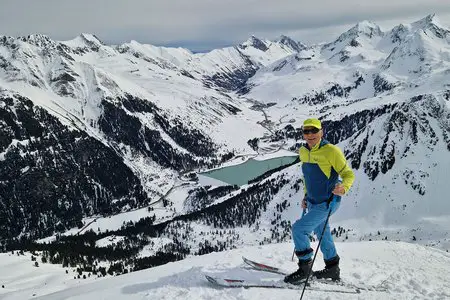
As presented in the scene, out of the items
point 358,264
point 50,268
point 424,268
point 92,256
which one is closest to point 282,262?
point 358,264

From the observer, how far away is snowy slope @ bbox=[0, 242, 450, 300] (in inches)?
581

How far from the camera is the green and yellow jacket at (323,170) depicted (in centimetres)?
1410

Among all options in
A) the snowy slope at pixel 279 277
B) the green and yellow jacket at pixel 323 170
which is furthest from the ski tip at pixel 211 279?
the green and yellow jacket at pixel 323 170

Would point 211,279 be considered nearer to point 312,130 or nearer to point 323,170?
point 323,170

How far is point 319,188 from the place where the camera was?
48.4ft

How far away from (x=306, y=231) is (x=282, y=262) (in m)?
4.43

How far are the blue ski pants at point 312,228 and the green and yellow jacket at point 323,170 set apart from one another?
330 millimetres

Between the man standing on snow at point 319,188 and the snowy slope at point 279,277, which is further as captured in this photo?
the snowy slope at point 279,277

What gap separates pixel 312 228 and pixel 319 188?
152 centimetres

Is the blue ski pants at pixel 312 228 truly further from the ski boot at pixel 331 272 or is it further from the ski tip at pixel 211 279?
the ski tip at pixel 211 279

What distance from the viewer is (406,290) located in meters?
15.0

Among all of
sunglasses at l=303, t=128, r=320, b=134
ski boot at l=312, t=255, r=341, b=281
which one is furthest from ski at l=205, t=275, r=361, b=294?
sunglasses at l=303, t=128, r=320, b=134

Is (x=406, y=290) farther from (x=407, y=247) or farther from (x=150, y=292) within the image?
(x=150, y=292)

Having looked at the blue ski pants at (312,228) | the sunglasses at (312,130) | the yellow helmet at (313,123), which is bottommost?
the blue ski pants at (312,228)
